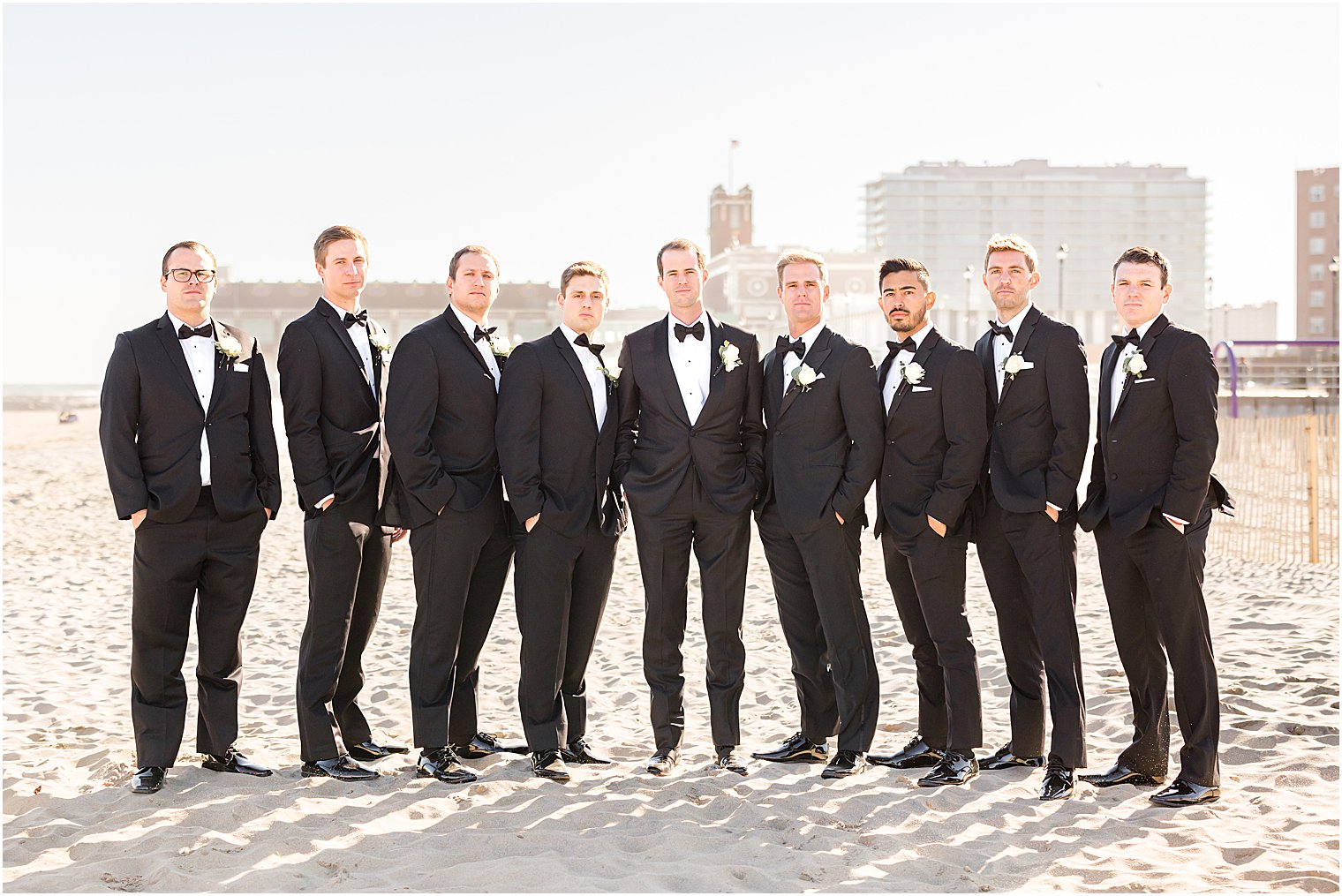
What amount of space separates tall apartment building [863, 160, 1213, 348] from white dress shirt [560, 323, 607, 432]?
124 m

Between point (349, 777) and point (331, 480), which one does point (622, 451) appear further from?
point (349, 777)

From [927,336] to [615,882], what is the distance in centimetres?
296

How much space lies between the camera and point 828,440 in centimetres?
561

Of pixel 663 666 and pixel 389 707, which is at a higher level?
pixel 663 666

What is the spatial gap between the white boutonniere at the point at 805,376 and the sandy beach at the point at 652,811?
1.91m

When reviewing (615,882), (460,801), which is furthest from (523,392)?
(615,882)

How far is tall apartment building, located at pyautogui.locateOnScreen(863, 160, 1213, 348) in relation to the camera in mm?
127938

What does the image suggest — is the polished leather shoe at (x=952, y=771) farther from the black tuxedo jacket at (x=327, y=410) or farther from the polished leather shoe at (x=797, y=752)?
the black tuxedo jacket at (x=327, y=410)

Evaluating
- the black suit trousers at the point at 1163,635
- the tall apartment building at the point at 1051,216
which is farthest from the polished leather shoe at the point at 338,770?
the tall apartment building at the point at 1051,216

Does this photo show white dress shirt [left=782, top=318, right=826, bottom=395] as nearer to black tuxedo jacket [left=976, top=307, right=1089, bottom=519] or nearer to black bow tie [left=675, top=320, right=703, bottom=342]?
black bow tie [left=675, top=320, right=703, bottom=342]

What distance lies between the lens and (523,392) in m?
5.59

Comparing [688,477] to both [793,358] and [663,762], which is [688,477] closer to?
[793,358]

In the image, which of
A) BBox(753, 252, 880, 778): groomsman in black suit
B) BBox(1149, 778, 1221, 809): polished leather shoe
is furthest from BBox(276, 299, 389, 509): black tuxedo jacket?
BBox(1149, 778, 1221, 809): polished leather shoe

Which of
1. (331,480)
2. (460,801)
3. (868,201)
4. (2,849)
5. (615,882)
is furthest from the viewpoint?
(868,201)
